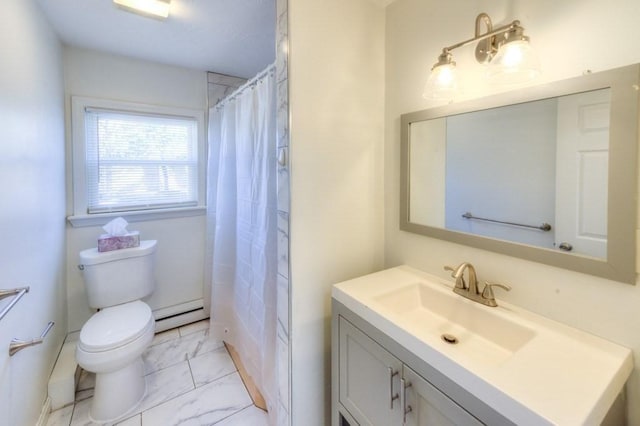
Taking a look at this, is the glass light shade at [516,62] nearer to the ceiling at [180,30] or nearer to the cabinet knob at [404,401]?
the cabinet knob at [404,401]

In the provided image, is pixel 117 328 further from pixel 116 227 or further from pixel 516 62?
pixel 516 62

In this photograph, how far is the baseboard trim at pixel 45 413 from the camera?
1508 millimetres

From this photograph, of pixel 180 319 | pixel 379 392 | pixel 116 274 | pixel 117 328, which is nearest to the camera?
pixel 379 392

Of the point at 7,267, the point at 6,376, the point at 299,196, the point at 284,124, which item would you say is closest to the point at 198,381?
the point at 6,376

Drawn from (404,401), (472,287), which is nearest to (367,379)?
(404,401)

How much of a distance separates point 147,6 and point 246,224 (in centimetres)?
134

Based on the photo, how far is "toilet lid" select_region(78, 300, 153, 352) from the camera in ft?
5.07

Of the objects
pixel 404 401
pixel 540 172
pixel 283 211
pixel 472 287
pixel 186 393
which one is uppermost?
pixel 540 172

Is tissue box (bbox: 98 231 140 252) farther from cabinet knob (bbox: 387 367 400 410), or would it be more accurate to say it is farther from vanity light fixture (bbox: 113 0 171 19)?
cabinet knob (bbox: 387 367 400 410)

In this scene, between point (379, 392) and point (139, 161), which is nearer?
point (379, 392)

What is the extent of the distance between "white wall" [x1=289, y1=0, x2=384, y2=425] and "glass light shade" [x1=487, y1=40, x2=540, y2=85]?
2.07 ft

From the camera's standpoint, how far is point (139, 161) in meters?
2.30

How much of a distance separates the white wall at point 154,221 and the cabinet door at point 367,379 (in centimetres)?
190

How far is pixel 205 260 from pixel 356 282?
5.79ft
